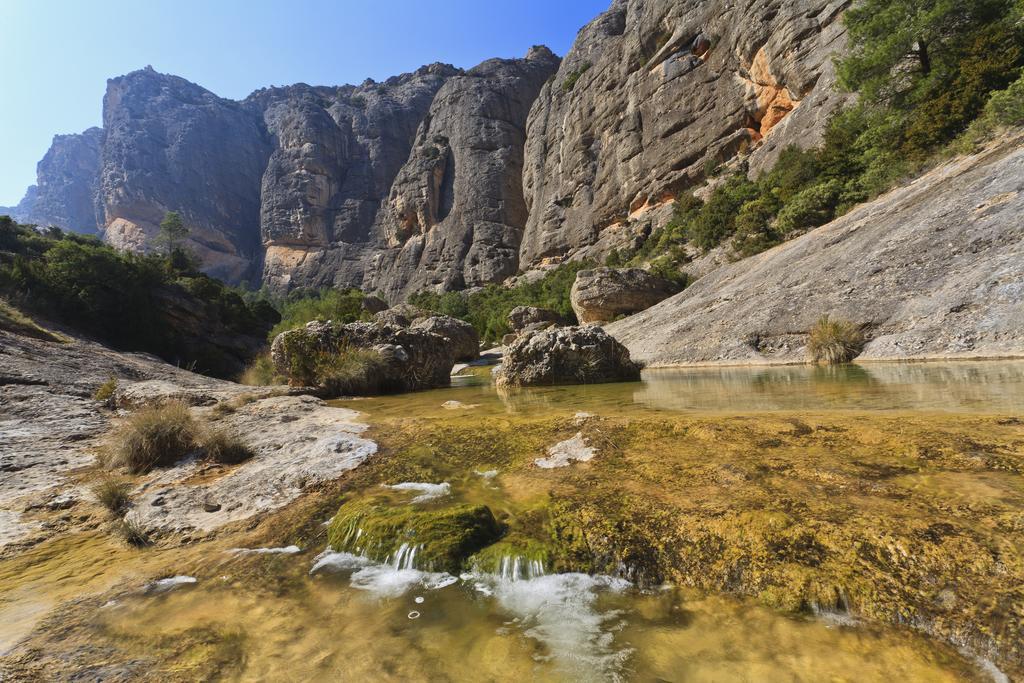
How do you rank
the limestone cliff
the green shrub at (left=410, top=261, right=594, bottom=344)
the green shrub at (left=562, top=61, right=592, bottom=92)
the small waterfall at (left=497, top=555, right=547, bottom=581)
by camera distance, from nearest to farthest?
the small waterfall at (left=497, top=555, right=547, bottom=581) < the green shrub at (left=410, top=261, right=594, bottom=344) < the limestone cliff < the green shrub at (left=562, top=61, right=592, bottom=92)

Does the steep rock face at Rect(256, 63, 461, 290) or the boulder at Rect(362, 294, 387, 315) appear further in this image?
the steep rock face at Rect(256, 63, 461, 290)

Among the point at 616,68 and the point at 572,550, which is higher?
the point at 616,68

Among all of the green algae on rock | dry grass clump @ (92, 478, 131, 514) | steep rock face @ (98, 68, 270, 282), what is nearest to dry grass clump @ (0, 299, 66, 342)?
dry grass clump @ (92, 478, 131, 514)

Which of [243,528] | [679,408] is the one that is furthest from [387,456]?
[679,408]

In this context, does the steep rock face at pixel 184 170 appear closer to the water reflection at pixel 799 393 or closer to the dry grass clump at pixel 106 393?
the dry grass clump at pixel 106 393

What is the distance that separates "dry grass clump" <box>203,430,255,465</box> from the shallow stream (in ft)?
5.38

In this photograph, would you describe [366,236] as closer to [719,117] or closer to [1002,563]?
[719,117]

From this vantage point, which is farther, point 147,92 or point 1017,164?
point 147,92

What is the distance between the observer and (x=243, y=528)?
3.13m

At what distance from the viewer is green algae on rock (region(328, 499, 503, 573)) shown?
247cm

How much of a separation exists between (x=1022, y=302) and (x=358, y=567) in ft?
33.6

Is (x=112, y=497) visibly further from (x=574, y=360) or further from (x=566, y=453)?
(x=574, y=360)

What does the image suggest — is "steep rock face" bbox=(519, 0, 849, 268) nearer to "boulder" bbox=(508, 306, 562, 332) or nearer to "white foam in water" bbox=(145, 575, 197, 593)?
"boulder" bbox=(508, 306, 562, 332)

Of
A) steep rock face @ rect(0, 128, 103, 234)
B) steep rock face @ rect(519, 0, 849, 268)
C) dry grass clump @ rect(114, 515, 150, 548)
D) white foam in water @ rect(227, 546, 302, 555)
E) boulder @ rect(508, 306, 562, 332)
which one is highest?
steep rock face @ rect(0, 128, 103, 234)
